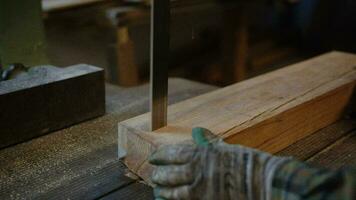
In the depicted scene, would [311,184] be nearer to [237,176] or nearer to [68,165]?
[237,176]

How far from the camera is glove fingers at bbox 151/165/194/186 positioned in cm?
73

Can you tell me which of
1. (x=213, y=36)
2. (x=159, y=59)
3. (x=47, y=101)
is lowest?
(x=213, y=36)

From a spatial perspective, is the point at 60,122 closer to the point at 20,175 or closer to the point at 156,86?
the point at 20,175

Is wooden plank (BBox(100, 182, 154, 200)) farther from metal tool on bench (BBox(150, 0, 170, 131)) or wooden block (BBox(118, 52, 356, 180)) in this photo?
metal tool on bench (BBox(150, 0, 170, 131))

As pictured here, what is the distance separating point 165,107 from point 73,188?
280mm

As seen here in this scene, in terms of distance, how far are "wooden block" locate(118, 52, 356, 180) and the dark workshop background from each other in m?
0.97

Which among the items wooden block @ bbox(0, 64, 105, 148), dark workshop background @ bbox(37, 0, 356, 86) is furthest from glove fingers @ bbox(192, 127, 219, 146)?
dark workshop background @ bbox(37, 0, 356, 86)

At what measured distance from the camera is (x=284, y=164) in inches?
27.7

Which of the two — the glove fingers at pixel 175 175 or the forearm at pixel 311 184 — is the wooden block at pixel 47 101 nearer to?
the glove fingers at pixel 175 175

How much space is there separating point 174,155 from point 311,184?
23cm

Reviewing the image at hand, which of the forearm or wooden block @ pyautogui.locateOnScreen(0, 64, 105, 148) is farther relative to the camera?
wooden block @ pyautogui.locateOnScreen(0, 64, 105, 148)

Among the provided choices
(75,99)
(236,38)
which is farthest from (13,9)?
(236,38)

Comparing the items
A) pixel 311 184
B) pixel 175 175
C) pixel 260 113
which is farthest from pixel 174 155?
pixel 260 113

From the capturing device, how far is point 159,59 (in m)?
0.91
